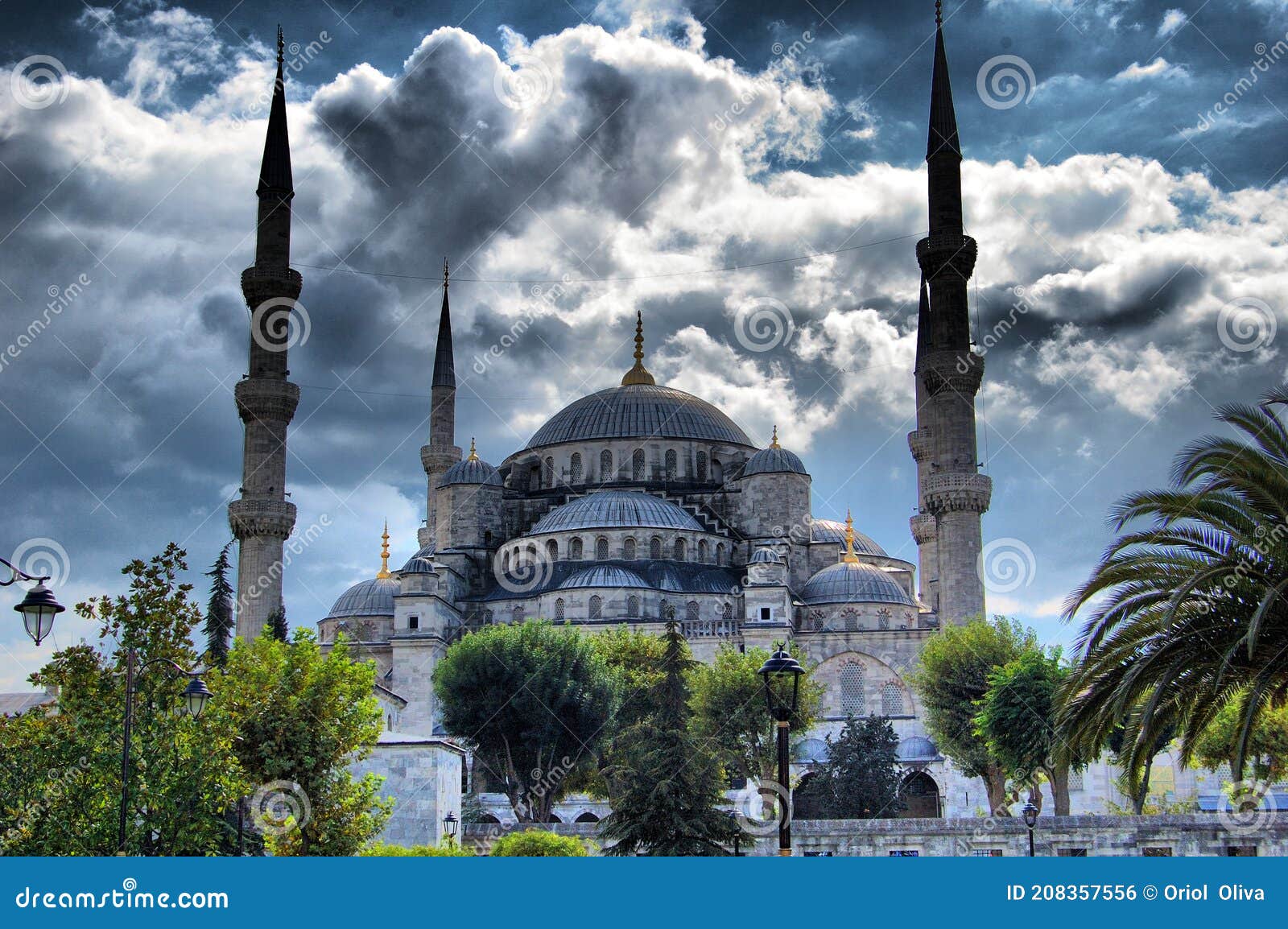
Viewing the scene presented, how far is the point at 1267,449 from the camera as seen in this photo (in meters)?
15.7

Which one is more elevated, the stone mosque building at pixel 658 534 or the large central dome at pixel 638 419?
the large central dome at pixel 638 419

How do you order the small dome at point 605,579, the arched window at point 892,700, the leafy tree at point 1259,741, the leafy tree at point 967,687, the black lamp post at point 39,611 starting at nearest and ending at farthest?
the black lamp post at point 39,611
the leafy tree at point 1259,741
the leafy tree at point 967,687
the arched window at point 892,700
the small dome at point 605,579

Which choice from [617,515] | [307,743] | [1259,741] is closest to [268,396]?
[617,515]

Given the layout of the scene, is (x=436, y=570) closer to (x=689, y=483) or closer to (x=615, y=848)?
(x=689, y=483)

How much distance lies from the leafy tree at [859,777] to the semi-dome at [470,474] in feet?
74.7

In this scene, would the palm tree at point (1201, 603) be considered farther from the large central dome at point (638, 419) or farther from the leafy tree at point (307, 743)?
the large central dome at point (638, 419)

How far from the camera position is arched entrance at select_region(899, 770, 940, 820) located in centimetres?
4522

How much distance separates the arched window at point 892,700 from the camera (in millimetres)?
50281

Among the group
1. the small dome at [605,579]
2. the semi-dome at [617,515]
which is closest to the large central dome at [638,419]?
the semi-dome at [617,515]

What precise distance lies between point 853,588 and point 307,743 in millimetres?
32961

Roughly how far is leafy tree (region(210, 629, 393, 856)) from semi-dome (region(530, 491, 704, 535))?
3163 cm

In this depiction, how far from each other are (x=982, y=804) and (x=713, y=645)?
36.2 ft

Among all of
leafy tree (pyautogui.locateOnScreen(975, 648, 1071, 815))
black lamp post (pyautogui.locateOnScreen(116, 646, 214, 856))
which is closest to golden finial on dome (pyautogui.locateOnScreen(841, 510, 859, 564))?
leafy tree (pyautogui.locateOnScreen(975, 648, 1071, 815))
